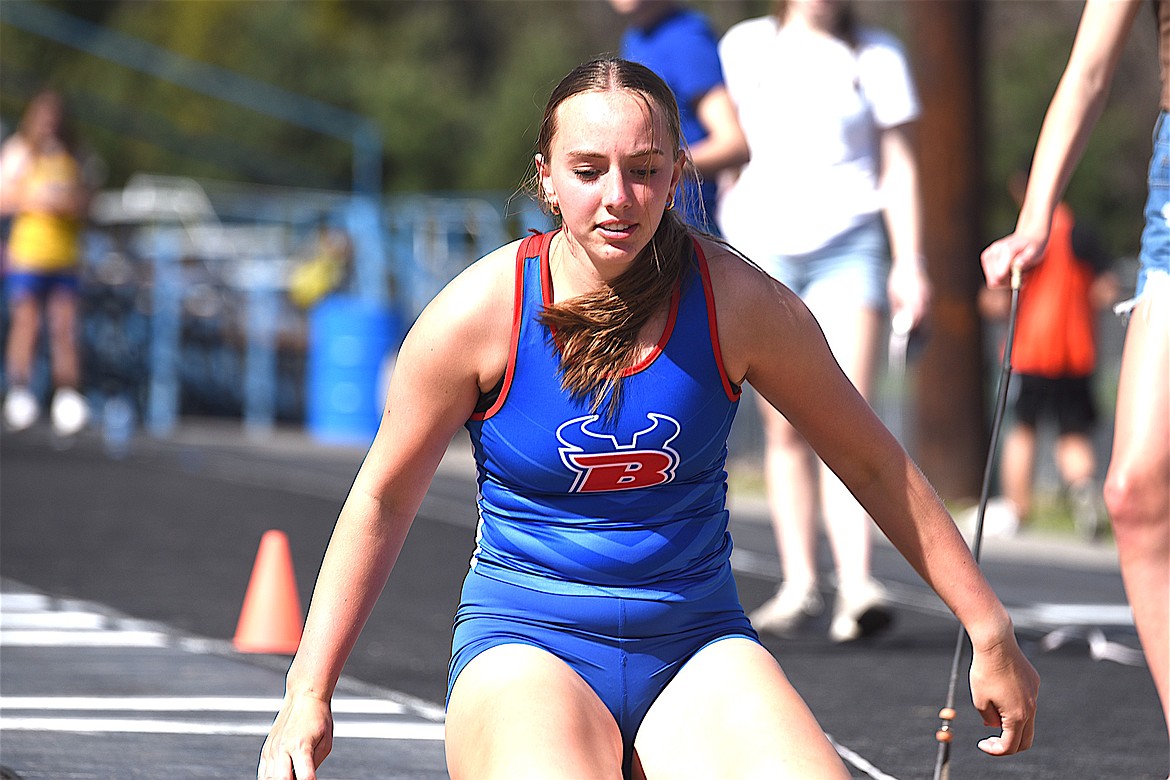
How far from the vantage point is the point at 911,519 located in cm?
307

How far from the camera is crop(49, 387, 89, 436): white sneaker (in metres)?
12.9

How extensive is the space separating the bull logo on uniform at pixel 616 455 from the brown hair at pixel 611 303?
0.05 metres

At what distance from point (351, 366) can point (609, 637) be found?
13.1 metres

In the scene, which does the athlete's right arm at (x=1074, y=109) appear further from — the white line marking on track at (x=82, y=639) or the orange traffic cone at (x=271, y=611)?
the white line marking on track at (x=82, y=639)

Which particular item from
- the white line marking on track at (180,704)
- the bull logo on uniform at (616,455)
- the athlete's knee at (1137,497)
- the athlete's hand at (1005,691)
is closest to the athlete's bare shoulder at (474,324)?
the bull logo on uniform at (616,455)

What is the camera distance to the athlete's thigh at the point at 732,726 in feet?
9.30

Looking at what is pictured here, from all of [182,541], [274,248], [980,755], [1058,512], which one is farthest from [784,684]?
[274,248]

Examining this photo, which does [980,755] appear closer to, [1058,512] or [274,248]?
[1058,512]

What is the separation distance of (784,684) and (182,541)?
5.80 m

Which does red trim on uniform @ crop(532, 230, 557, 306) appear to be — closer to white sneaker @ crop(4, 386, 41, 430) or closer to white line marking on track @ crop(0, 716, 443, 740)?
white line marking on track @ crop(0, 716, 443, 740)

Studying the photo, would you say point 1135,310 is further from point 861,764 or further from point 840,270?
point 840,270

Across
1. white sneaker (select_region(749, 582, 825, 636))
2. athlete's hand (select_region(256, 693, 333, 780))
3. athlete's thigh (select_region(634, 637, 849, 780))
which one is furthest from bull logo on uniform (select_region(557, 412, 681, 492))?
white sneaker (select_region(749, 582, 825, 636))

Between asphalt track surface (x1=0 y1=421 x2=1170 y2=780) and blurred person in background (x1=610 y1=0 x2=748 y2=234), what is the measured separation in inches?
64.0

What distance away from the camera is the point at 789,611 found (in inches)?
236
